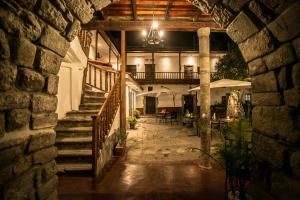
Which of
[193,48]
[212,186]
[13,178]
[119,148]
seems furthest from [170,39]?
[13,178]

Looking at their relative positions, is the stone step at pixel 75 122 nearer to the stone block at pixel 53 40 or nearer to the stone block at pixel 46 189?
the stone block at pixel 46 189

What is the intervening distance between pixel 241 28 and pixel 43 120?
2242mm

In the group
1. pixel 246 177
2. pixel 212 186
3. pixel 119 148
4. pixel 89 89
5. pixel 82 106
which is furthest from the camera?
pixel 89 89

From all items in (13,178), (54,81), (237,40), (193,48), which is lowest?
(13,178)

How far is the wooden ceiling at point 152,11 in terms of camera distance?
4383mm

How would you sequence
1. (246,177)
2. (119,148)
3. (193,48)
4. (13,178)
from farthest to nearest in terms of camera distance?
(193,48) < (119,148) < (246,177) < (13,178)

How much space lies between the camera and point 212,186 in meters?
3.82

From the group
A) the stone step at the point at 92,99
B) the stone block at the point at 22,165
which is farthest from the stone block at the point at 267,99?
the stone step at the point at 92,99

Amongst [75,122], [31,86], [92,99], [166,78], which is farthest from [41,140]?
[166,78]

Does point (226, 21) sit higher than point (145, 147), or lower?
higher

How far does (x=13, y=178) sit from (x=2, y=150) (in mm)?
273

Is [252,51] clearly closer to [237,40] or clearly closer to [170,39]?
[237,40]

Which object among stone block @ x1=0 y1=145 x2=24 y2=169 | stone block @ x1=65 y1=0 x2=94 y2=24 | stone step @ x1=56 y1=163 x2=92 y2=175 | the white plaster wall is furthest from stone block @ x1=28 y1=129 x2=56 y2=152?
the white plaster wall

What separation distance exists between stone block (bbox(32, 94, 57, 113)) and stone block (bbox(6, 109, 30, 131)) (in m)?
0.10
